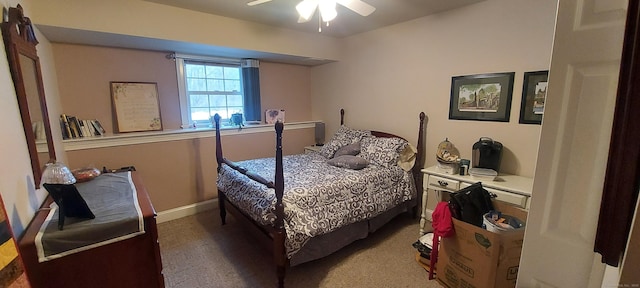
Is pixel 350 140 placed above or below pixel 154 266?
above

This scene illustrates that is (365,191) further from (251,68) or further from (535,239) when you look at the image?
(251,68)

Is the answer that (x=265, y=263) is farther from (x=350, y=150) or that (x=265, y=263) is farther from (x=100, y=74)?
(x=100, y=74)

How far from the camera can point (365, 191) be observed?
96.7 inches

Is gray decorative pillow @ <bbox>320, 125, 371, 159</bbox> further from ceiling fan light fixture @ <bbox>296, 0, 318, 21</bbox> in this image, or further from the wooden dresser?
the wooden dresser

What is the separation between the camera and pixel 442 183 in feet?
8.05

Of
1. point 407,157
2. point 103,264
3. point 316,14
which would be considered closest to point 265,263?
point 103,264

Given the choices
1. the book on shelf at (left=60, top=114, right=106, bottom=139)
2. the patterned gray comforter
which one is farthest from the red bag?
the book on shelf at (left=60, top=114, right=106, bottom=139)

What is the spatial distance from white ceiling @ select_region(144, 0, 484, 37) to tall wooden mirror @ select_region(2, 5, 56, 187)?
109 centimetres

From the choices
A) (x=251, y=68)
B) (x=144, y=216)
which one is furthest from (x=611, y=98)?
Answer: (x=251, y=68)

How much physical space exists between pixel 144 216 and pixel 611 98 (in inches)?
79.7

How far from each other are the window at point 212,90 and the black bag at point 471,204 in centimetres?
282

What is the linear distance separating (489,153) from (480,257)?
3.57ft

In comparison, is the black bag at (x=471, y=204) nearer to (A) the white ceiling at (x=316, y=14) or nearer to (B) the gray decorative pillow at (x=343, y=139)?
(B) the gray decorative pillow at (x=343, y=139)

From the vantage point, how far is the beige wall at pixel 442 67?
2.25 metres
